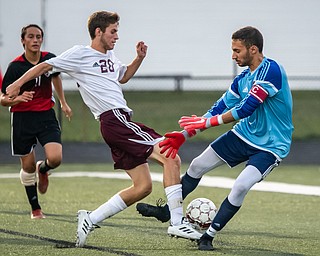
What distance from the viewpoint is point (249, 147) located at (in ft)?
26.9

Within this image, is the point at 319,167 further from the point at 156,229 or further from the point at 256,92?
the point at 256,92

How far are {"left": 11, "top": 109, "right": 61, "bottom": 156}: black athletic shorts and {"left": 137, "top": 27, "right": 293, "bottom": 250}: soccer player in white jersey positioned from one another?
250 cm

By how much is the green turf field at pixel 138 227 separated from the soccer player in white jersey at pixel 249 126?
1.28ft

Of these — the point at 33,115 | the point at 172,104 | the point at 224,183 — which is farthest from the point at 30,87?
the point at 172,104

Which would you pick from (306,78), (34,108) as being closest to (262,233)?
(34,108)

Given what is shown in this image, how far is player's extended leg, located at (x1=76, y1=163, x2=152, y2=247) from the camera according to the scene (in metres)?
8.02

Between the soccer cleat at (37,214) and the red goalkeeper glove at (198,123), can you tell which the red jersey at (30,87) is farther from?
the red goalkeeper glove at (198,123)

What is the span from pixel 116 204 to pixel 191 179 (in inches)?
32.3

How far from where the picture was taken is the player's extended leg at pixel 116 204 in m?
8.02

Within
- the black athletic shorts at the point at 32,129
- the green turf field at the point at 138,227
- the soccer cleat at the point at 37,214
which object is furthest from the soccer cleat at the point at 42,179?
the soccer cleat at the point at 37,214

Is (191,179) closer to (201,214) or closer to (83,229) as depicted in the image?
(201,214)

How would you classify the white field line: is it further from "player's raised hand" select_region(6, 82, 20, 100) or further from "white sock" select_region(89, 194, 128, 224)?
"player's raised hand" select_region(6, 82, 20, 100)

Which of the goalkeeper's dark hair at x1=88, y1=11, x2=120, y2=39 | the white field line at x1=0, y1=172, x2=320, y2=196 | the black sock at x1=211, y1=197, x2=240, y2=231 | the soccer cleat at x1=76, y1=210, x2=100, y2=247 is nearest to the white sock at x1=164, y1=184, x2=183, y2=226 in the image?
the black sock at x1=211, y1=197, x2=240, y2=231

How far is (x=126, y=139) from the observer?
8094mm
